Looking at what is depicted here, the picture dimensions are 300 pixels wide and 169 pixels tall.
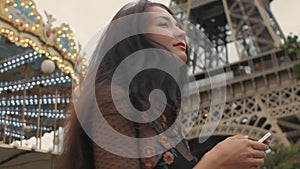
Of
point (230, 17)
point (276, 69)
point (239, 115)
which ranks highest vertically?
point (230, 17)

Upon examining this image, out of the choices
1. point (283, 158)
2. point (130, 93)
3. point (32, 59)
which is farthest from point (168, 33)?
point (283, 158)

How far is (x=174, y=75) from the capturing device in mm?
1708

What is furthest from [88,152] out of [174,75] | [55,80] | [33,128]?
[33,128]

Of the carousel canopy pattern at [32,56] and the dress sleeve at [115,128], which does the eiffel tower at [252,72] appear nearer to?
the carousel canopy pattern at [32,56]

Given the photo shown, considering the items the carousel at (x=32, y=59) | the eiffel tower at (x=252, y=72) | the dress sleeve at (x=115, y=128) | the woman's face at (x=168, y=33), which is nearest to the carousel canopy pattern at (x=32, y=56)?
Result: the carousel at (x=32, y=59)

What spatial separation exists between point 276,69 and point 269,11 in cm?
484

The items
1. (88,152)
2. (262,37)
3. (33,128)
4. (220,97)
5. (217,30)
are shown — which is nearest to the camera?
(88,152)

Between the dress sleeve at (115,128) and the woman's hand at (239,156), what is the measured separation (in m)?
0.23

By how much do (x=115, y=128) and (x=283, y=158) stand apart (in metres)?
14.8

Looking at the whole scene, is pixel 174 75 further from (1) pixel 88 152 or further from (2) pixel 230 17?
(2) pixel 230 17

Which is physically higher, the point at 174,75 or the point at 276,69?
the point at 174,75

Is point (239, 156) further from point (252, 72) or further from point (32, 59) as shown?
point (252, 72)

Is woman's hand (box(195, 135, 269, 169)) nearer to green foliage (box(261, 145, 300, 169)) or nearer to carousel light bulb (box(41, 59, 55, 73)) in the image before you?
carousel light bulb (box(41, 59, 55, 73))

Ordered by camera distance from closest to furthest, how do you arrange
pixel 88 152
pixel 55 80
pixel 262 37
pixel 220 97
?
pixel 88 152, pixel 220 97, pixel 55 80, pixel 262 37
